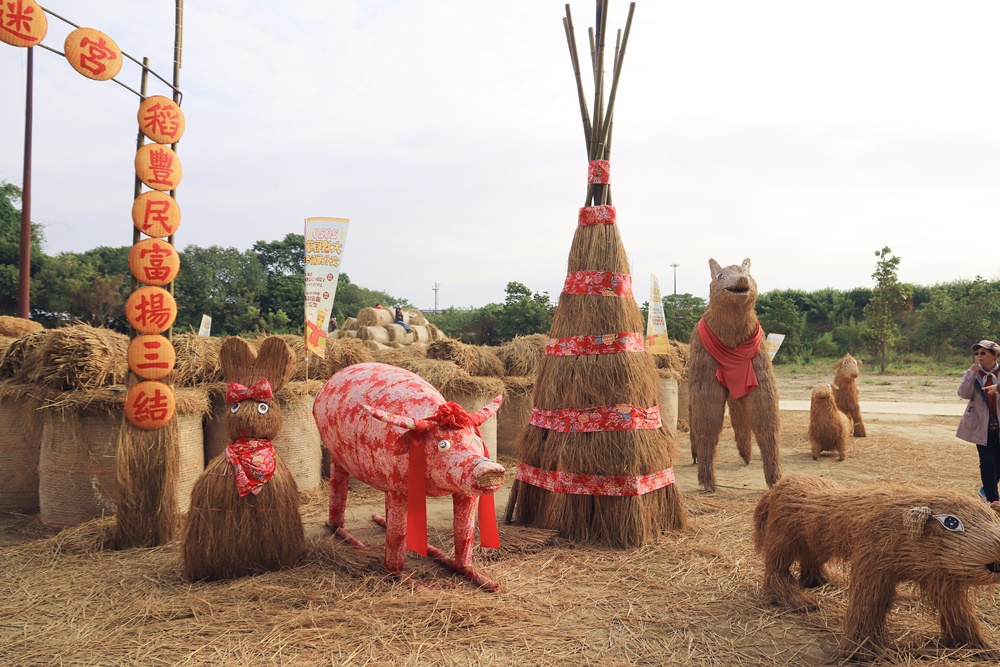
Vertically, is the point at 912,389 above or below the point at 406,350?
below

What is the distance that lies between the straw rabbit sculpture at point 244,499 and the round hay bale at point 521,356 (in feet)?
15.7

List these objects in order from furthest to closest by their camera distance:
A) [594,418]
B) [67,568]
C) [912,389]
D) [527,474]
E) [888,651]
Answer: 1. [912,389]
2. [527,474]
3. [594,418]
4. [67,568]
5. [888,651]

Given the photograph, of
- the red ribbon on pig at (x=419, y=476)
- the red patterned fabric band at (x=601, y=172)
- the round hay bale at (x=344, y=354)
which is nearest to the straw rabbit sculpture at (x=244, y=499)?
the red ribbon on pig at (x=419, y=476)

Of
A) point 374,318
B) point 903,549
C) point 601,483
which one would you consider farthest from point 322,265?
point 374,318

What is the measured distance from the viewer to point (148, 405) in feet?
15.0

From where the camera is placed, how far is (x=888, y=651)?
2.87m

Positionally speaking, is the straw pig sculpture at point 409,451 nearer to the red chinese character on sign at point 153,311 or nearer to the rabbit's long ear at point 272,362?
the rabbit's long ear at point 272,362

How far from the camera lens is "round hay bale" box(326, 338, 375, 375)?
726 centimetres

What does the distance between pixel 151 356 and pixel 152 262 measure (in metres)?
0.67

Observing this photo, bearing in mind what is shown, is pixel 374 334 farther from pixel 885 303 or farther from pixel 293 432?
pixel 885 303

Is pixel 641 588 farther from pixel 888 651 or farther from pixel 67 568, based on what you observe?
pixel 67 568

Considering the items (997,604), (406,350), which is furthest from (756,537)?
(406,350)

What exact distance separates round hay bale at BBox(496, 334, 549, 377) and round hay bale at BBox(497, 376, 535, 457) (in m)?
0.29

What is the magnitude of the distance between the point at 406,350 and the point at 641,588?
5209 millimetres
